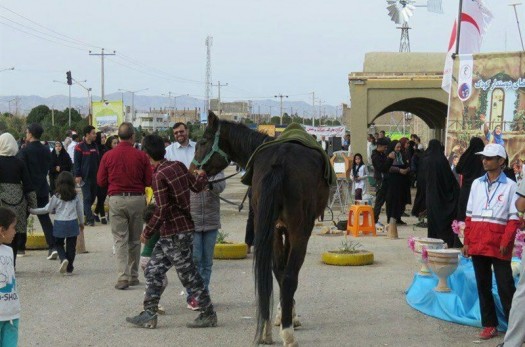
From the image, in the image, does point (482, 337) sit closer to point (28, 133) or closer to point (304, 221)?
point (304, 221)

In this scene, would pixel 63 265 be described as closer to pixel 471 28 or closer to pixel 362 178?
pixel 362 178

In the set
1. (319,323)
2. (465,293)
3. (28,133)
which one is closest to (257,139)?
(319,323)

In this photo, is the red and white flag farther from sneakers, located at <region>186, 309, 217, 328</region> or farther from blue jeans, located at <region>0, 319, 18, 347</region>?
blue jeans, located at <region>0, 319, 18, 347</region>

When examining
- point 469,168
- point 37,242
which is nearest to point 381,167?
point 469,168

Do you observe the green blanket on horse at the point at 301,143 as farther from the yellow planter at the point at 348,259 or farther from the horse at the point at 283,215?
the yellow planter at the point at 348,259

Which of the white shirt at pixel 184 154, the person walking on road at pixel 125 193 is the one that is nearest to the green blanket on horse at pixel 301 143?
the white shirt at pixel 184 154

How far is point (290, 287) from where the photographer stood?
317 inches

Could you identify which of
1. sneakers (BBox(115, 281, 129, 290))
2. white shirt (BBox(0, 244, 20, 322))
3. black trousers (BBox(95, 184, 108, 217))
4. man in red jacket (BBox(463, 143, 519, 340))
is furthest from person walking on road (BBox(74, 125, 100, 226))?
white shirt (BBox(0, 244, 20, 322))

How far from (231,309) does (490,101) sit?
596 inches

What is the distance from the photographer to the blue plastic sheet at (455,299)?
9.19 m

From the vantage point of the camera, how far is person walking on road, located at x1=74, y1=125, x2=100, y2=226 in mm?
18703

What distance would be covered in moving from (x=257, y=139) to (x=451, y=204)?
207 inches

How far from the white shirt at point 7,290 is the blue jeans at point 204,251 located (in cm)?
386

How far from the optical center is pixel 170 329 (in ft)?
29.5
